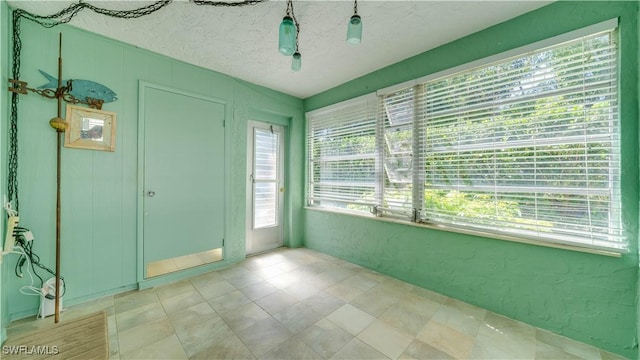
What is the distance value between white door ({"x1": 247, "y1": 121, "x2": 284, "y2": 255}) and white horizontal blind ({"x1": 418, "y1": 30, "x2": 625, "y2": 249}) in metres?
2.30

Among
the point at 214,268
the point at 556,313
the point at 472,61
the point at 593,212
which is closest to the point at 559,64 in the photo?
the point at 472,61

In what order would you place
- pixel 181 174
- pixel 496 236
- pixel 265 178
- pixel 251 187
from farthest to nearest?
pixel 265 178, pixel 251 187, pixel 181 174, pixel 496 236

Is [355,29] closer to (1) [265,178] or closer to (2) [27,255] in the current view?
(1) [265,178]

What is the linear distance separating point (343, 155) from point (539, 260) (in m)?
2.28

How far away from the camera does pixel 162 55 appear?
250cm

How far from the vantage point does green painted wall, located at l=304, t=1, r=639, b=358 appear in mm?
1521

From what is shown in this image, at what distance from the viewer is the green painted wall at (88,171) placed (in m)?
1.90

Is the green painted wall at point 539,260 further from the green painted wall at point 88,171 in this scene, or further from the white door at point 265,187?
the green painted wall at point 88,171

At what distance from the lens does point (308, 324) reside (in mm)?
1849

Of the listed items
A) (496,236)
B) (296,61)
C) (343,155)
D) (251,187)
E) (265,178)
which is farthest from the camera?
(265,178)

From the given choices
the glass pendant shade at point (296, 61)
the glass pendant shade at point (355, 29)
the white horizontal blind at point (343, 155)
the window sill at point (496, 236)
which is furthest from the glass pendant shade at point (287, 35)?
the window sill at point (496, 236)

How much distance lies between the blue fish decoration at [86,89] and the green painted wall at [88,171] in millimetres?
48

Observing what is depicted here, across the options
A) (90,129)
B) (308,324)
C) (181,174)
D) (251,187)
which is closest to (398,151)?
(308,324)

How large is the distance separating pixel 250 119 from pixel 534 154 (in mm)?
3188
